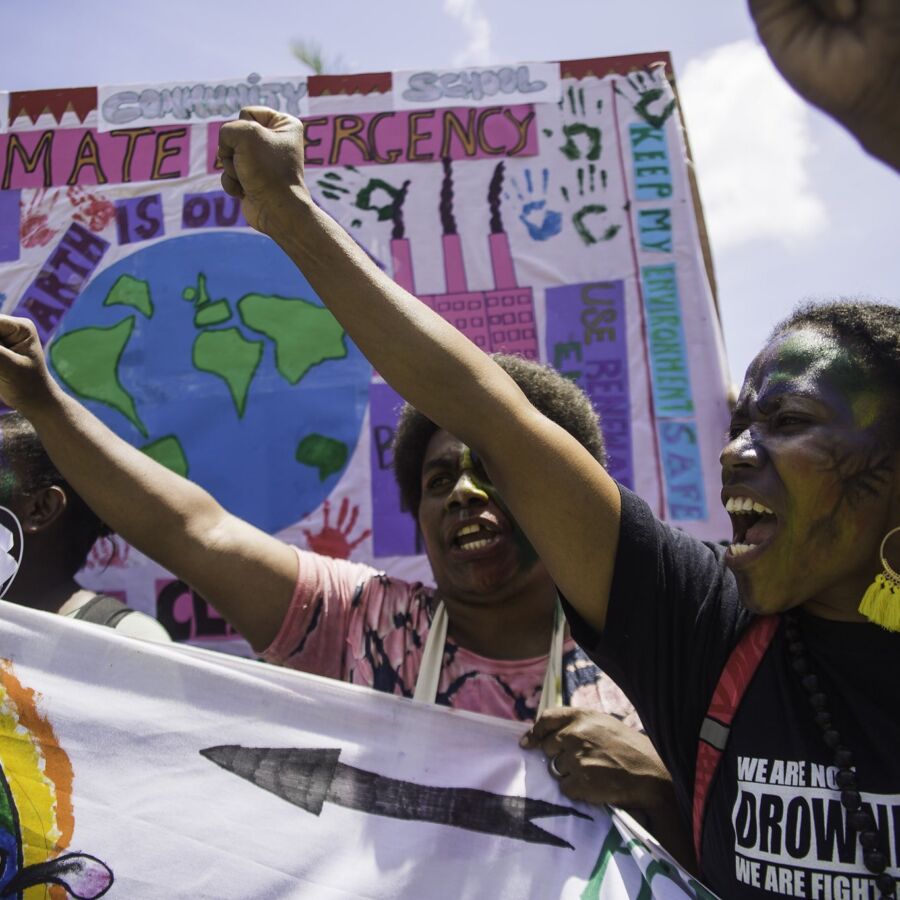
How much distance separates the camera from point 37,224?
2803mm

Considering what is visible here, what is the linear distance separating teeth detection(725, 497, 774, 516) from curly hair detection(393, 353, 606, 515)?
0.76 m

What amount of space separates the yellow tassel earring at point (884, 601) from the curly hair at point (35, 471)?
1.71 metres

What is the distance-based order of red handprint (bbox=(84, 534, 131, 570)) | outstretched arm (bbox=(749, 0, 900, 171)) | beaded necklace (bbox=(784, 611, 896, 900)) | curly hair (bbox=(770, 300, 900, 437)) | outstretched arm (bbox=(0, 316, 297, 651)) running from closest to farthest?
1. outstretched arm (bbox=(749, 0, 900, 171))
2. beaded necklace (bbox=(784, 611, 896, 900))
3. curly hair (bbox=(770, 300, 900, 437))
4. outstretched arm (bbox=(0, 316, 297, 651))
5. red handprint (bbox=(84, 534, 131, 570))

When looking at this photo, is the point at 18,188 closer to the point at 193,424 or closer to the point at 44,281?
the point at 44,281

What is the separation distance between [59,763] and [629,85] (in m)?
2.39

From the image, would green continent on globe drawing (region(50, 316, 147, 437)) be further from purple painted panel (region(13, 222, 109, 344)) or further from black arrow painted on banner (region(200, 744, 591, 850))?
black arrow painted on banner (region(200, 744, 591, 850))

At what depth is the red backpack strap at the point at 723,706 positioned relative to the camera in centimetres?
120

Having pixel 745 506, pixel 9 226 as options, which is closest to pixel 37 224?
pixel 9 226

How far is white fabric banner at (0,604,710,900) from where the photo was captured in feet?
4.39

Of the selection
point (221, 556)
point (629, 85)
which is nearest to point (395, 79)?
point (629, 85)

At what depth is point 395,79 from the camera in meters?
2.89

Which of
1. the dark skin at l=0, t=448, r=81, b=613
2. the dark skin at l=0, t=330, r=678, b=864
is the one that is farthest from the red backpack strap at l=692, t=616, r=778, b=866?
the dark skin at l=0, t=448, r=81, b=613

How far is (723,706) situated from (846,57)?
29.8 inches

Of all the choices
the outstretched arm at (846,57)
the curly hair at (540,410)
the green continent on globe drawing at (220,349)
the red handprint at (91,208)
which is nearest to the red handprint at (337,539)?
the green continent on globe drawing at (220,349)
